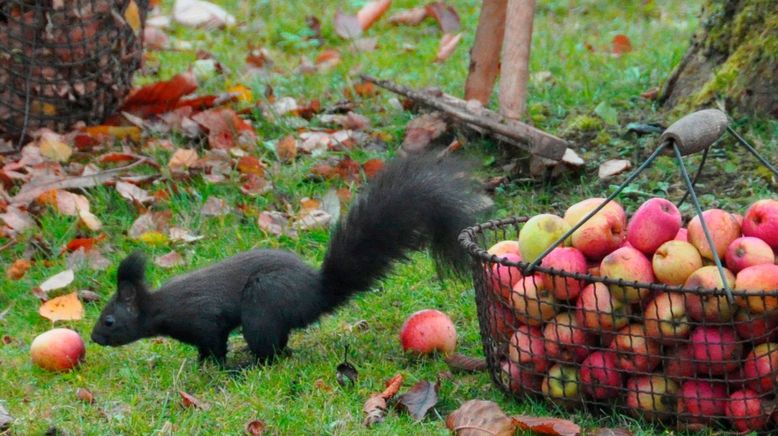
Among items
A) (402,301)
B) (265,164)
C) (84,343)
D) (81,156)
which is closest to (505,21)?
(265,164)

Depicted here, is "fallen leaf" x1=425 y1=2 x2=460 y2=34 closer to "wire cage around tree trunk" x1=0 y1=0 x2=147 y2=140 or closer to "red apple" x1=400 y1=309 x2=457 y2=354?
"wire cage around tree trunk" x1=0 y1=0 x2=147 y2=140

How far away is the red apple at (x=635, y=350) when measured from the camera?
112 inches

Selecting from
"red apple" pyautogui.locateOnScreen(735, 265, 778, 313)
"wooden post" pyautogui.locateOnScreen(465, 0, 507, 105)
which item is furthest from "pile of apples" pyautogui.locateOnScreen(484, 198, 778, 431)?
"wooden post" pyautogui.locateOnScreen(465, 0, 507, 105)

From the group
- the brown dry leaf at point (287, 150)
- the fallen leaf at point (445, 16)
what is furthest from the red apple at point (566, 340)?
the fallen leaf at point (445, 16)

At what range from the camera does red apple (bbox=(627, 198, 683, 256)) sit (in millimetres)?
2941

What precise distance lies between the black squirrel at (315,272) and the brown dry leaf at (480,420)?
28.7 inches

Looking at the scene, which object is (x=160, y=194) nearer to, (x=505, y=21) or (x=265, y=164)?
(x=265, y=164)

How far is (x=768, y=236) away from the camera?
291cm

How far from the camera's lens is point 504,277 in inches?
122

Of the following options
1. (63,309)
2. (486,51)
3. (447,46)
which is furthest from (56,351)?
(447,46)

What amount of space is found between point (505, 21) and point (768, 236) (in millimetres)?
2778

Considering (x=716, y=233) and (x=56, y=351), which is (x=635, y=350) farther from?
(x=56, y=351)

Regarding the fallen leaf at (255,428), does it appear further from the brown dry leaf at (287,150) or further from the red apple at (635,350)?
the brown dry leaf at (287,150)

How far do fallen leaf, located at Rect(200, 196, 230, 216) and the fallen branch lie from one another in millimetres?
1030
